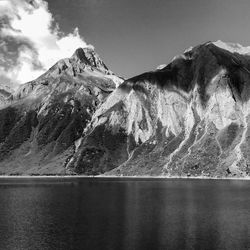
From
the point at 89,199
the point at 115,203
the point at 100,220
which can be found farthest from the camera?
the point at 89,199

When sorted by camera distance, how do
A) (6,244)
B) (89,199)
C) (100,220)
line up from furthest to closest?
(89,199) → (100,220) → (6,244)

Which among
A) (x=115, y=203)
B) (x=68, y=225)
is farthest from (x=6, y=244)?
(x=115, y=203)

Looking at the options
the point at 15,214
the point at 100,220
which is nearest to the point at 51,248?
the point at 100,220

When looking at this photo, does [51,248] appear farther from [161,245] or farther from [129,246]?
[161,245]

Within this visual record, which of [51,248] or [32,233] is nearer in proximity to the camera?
[51,248]

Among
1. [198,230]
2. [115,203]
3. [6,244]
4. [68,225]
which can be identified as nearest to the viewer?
[6,244]

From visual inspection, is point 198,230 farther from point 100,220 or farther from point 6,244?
point 6,244

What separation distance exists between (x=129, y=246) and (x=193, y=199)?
2896 inches

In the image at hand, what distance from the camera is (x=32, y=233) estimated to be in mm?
85375

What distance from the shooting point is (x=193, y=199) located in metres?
142

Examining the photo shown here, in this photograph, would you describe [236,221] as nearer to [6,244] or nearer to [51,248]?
[51,248]

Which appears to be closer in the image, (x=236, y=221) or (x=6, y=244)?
(x=6, y=244)

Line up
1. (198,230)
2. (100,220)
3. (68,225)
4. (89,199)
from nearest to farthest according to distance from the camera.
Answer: (198,230), (68,225), (100,220), (89,199)

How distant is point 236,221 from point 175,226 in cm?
1580
